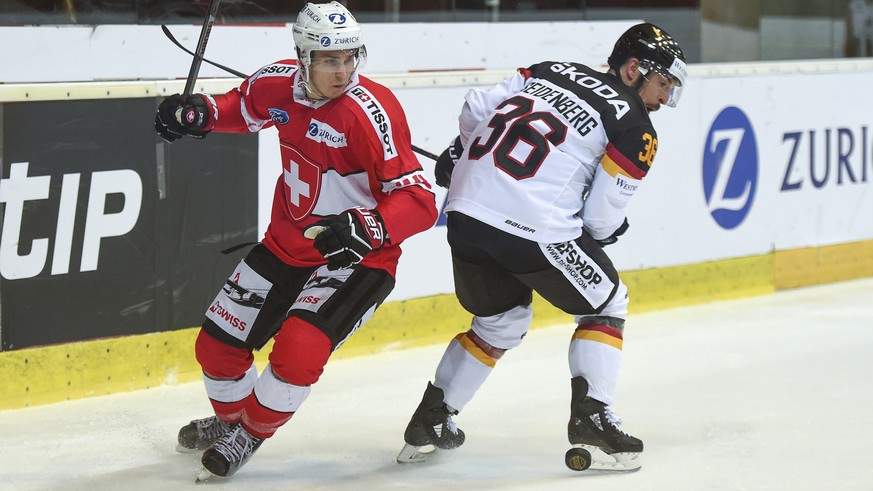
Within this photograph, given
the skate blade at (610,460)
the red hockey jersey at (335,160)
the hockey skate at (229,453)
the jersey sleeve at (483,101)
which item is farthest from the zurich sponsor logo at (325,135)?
the skate blade at (610,460)

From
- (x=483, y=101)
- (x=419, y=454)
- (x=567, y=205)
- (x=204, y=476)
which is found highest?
(x=483, y=101)

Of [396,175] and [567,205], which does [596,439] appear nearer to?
[567,205]

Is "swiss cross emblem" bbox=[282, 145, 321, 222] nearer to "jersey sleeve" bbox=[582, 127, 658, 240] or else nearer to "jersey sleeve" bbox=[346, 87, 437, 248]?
"jersey sleeve" bbox=[346, 87, 437, 248]

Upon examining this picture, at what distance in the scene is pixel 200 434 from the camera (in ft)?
12.1

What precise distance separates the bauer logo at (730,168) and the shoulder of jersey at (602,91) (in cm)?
253

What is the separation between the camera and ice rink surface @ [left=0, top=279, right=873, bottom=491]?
3480mm

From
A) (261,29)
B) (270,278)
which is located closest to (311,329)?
(270,278)

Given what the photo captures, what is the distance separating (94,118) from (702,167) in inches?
113

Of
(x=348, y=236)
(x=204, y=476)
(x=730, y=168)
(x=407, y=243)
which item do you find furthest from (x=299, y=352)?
(x=730, y=168)

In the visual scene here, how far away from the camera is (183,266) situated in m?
4.53

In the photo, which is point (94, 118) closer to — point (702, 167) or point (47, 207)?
point (47, 207)

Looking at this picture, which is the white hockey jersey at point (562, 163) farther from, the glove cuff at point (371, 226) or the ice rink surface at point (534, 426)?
the ice rink surface at point (534, 426)

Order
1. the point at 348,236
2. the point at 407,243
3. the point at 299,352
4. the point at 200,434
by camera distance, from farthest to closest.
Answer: the point at 407,243, the point at 200,434, the point at 299,352, the point at 348,236

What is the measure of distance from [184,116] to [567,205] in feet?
3.43
